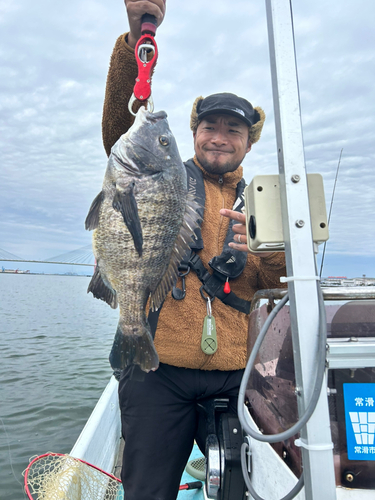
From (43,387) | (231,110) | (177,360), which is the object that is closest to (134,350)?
(177,360)

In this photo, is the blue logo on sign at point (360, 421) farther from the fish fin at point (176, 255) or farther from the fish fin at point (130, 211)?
the fish fin at point (130, 211)

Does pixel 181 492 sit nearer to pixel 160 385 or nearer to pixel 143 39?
pixel 160 385

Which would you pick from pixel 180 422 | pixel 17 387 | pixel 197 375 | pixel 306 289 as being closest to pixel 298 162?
pixel 306 289

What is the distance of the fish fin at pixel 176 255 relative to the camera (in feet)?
6.34

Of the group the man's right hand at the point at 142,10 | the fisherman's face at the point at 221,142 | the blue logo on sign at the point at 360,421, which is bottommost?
the blue logo on sign at the point at 360,421

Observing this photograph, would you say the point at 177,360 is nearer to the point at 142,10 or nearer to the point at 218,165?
the point at 218,165

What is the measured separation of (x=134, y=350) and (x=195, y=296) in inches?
20.0

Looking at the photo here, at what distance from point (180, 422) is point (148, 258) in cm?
103

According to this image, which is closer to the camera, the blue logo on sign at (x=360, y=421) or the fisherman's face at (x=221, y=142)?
the blue logo on sign at (x=360, y=421)

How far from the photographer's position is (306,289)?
106 centimetres

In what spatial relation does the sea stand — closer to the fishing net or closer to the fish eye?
the fishing net

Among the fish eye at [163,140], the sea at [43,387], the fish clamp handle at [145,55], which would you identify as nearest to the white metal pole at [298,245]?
the fish clamp handle at [145,55]

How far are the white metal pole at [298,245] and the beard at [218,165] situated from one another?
4.09ft

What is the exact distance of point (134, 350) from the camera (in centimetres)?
181
